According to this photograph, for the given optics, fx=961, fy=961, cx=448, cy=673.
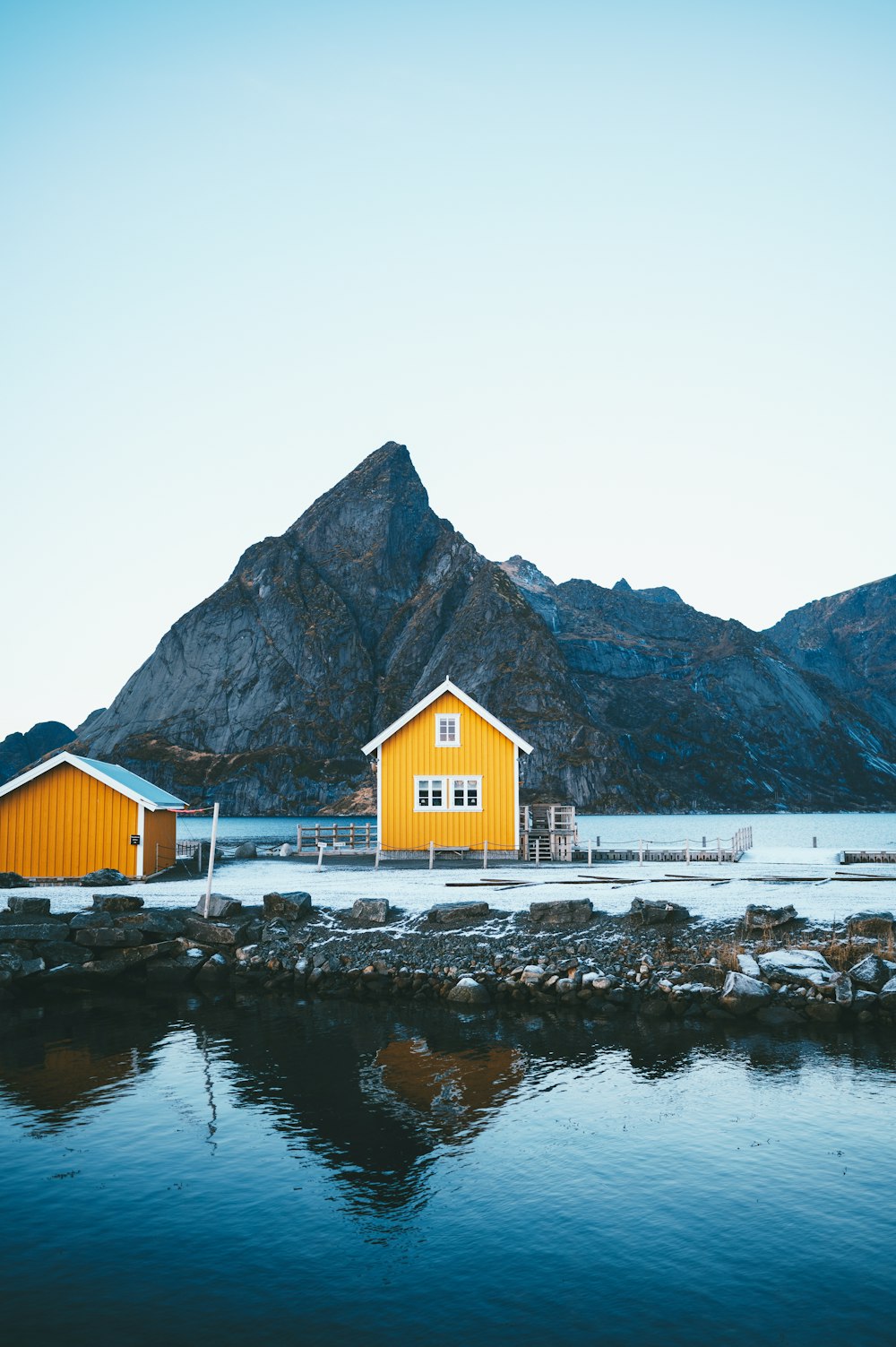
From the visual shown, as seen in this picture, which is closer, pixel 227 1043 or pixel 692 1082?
pixel 692 1082

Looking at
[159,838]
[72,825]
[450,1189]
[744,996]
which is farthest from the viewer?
[159,838]

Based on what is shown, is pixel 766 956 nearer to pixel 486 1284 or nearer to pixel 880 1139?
pixel 880 1139

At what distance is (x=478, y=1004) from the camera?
25.6 meters

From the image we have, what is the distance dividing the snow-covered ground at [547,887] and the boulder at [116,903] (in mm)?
1615

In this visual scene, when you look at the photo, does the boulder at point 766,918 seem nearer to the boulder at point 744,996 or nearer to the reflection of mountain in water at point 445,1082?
the boulder at point 744,996

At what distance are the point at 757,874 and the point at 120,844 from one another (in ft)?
87.4

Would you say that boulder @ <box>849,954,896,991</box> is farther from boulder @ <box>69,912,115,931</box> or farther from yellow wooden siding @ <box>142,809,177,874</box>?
yellow wooden siding @ <box>142,809,177,874</box>

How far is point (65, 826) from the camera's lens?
41.3 metres

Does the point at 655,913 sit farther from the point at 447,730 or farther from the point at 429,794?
the point at 447,730

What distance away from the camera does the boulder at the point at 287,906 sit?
3240cm

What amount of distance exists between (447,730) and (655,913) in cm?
2017

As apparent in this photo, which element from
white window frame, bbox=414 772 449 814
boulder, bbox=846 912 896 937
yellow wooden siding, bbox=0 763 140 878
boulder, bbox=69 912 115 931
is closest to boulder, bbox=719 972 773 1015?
boulder, bbox=846 912 896 937

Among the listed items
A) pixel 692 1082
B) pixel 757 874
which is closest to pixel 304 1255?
pixel 692 1082

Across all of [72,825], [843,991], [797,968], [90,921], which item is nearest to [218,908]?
[90,921]
